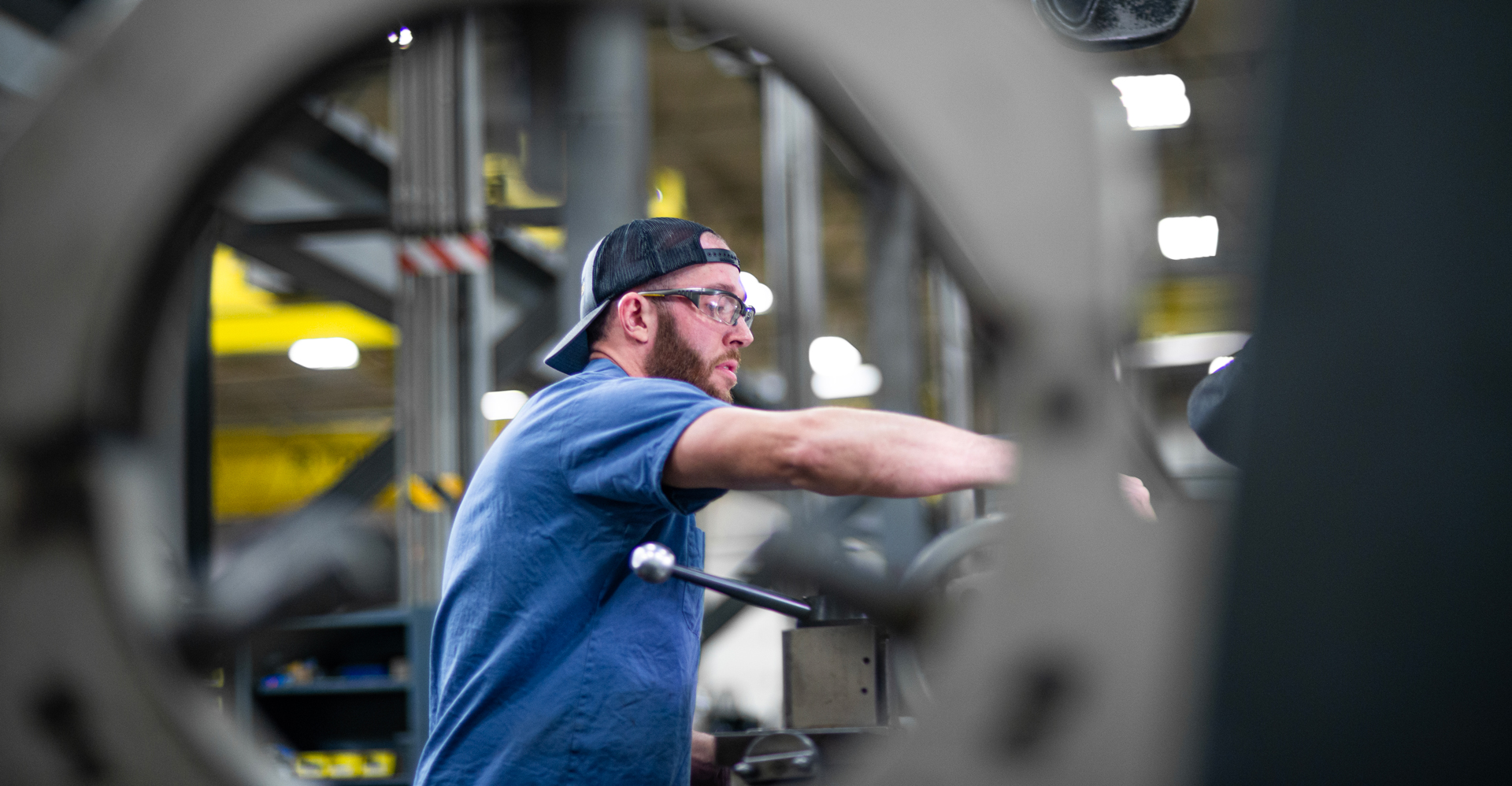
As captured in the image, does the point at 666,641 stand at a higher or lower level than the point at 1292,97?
lower

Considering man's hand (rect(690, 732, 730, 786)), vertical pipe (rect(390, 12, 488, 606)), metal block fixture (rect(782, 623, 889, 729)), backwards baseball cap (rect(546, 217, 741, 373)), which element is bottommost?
man's hand (rect(690, 732, 730, 786))

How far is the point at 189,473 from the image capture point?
3908mm

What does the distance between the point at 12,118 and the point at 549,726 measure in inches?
24.4

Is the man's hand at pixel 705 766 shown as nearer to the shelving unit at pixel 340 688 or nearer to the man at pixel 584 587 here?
the man at pixel 584 587

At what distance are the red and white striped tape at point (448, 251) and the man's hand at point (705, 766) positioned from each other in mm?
2405

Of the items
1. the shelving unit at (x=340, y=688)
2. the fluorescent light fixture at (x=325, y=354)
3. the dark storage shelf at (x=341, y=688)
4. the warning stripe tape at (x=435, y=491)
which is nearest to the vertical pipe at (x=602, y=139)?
the warning stripe tape at (x=435, y=491)

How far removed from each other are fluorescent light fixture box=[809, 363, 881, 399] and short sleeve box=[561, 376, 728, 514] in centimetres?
979

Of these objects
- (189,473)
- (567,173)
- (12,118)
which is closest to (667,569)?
(12,118)

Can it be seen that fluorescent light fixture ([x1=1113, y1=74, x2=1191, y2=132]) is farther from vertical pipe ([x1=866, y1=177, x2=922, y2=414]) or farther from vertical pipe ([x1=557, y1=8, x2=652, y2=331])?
vertical pipe ([x1=557, y1=8, x2=652, y2=331])

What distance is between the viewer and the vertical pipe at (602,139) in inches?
118

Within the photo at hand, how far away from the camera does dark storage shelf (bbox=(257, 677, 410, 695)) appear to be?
387cm

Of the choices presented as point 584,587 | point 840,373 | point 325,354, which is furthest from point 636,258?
point 840,373

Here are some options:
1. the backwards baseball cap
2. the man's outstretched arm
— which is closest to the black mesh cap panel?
the backwards baseball cap

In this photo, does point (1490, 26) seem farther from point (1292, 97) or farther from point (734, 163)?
point (734, 163)
